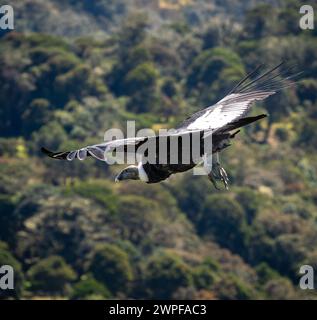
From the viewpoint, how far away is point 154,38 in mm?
87625

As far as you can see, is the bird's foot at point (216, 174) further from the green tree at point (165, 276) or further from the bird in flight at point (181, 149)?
the green tree at point (165, 276)

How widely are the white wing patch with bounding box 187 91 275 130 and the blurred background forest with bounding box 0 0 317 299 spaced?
36689mm

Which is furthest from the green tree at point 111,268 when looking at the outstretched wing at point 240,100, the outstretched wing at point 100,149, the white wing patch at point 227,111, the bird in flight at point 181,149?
the outstretched wing at point 100,149

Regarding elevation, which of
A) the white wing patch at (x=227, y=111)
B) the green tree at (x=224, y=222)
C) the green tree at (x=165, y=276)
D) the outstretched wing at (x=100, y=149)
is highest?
the green tree at (x=224, y=222)

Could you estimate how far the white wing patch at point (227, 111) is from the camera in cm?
1176

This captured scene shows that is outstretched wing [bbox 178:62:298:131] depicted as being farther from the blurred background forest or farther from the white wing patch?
the blurred background forest

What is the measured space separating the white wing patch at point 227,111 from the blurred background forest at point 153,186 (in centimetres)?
3669

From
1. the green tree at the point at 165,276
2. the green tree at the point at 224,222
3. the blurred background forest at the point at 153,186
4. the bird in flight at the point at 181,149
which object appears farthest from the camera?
the green tree at the point at 224,222

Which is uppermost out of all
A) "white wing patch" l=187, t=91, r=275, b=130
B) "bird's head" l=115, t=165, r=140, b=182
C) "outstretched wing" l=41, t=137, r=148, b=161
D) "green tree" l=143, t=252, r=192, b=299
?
"white wing patch" l=187, t=91, r=275, b=130

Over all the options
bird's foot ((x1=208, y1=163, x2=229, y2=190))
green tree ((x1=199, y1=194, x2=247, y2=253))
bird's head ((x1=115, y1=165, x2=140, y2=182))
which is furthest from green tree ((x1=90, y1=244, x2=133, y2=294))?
bird's foot ((x1=208, y1=163, x2=229, y2=190))

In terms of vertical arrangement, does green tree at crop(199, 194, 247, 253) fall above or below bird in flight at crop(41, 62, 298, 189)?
above

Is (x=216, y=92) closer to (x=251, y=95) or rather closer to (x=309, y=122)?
(x=309, y=122)

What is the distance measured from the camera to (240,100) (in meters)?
12.8

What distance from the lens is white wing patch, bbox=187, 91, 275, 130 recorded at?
38.6ft
